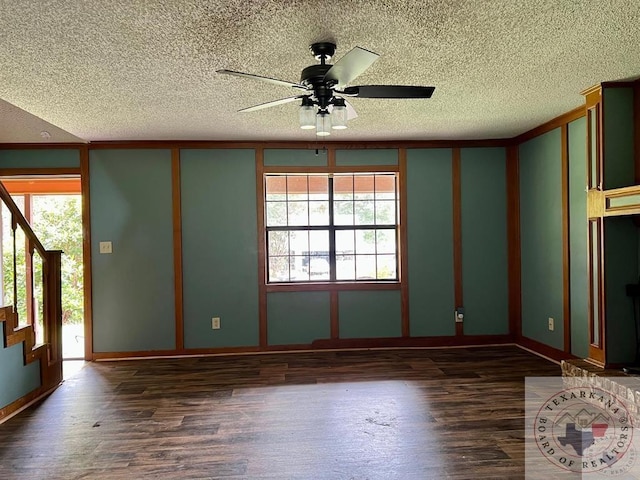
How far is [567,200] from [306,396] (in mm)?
2947

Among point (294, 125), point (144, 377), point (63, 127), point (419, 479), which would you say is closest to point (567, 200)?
point (294, 125)

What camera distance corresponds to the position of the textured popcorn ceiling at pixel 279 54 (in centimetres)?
193

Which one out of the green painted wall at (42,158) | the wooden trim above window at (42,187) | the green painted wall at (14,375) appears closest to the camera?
the green painted wall at (14,375)

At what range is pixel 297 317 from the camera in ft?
15.2

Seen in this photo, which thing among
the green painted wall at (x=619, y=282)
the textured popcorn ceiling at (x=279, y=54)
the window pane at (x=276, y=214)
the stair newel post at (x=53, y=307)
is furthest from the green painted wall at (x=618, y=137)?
the stair newel post at (x=53, y=307)

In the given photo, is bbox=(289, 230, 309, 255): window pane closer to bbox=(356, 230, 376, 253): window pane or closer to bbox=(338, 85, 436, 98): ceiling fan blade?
bbox=(356, 230, 376, 253): window pane

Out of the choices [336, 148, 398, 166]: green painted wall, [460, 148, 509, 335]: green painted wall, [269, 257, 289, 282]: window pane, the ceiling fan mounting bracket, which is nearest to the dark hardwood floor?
[460, 148, 509, 335]: green painted wall

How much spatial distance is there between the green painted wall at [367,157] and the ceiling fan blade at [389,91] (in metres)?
2.44

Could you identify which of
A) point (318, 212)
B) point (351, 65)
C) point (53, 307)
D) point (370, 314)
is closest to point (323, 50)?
point (351, 65)

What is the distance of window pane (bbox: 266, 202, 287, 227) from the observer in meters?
4.71

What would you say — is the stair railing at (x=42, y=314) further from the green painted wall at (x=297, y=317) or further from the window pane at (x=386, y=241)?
the window pane at (x=386, y=241)

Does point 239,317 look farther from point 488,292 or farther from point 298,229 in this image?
point 488,292

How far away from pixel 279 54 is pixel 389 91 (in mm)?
703

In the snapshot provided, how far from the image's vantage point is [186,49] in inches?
90.1
